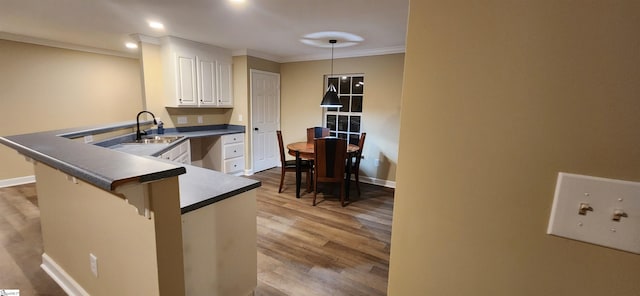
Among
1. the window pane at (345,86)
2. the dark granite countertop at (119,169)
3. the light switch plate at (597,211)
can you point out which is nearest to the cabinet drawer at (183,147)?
the dark granite countertop at (119,169)

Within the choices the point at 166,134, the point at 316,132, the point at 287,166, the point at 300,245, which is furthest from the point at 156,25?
the point at 300,245

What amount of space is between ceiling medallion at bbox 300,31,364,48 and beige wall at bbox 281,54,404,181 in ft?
2.21

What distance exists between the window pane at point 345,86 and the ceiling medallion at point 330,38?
77 cm

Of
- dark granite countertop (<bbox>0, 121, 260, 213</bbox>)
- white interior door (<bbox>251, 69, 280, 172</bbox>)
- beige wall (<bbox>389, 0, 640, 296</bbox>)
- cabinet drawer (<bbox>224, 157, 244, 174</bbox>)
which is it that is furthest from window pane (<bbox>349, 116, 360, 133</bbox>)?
beige wall (<bbox>389, 0, 640, 296</bbox>)

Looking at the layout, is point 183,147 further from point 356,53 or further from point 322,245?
point 356,53

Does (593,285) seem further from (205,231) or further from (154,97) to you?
(154,97)

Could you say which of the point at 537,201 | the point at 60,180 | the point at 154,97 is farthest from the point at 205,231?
the point at 154,97

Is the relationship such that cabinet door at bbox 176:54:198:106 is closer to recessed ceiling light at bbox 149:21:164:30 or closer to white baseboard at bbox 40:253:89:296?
recessed ceiling light at bbox 149:21:164:30

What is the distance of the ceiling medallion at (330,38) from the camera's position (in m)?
3.58

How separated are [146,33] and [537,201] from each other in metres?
4.51

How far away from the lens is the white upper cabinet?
395 centimetres

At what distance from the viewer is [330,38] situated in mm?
3785

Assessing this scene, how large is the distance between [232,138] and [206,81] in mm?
1029

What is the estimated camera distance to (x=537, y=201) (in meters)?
0.49
